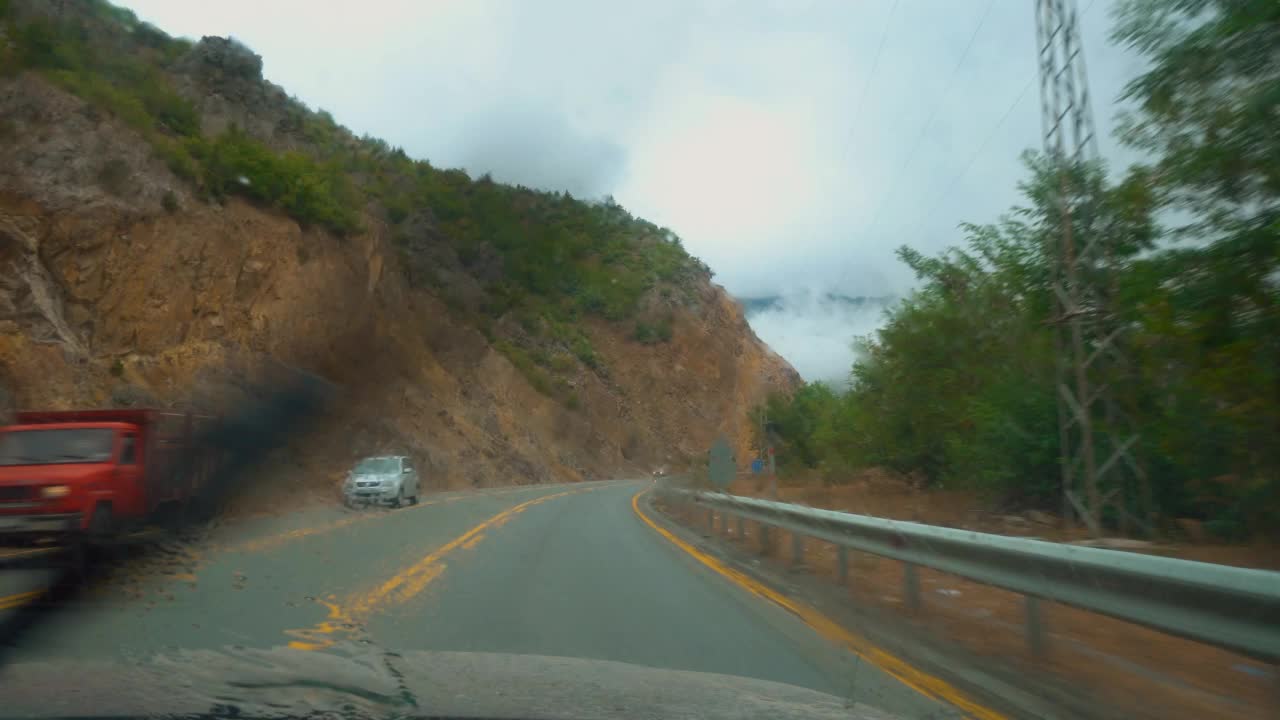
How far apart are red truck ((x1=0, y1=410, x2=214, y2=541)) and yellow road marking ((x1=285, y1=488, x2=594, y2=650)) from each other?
420 centimetres

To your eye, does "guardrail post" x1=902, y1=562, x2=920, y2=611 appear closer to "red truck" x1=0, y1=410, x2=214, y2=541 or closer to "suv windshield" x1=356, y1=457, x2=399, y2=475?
"red truck" x1=0, y1=410, x2=214, y2=541

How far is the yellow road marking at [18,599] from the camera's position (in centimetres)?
925

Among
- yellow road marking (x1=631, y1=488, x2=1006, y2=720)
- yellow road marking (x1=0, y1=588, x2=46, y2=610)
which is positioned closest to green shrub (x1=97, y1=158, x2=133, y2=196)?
yellow road marking (x1=0, y1=588, x2=46, y2=610)

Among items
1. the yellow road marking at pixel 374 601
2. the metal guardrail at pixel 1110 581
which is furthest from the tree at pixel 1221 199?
the yellow road marking at pixel 374 601

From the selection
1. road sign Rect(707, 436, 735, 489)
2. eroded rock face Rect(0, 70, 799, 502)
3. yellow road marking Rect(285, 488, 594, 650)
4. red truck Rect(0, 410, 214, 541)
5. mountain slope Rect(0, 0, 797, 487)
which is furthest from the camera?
mountain slope Rect(0, 0, 797, 487)

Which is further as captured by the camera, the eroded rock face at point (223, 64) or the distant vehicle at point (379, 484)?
the eroded rock face at point (223, 64)

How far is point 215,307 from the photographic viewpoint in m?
39.6

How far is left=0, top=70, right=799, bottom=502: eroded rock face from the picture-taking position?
28.6 meters

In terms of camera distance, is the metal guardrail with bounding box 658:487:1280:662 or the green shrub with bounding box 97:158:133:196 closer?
the metal guardrail with bounding box 658:487:1280:662

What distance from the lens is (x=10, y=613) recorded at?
8.80m

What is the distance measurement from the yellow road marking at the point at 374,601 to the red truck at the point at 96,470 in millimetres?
4196

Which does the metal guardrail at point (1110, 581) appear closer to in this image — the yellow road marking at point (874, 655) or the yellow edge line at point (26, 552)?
the yellow road marking at point (874, 655)

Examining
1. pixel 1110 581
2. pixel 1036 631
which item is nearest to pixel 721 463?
pixel 1036 631

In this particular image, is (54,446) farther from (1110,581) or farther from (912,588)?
(1110,581)
